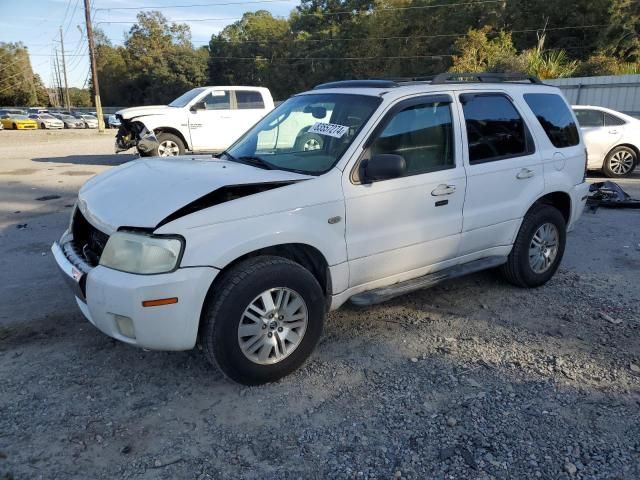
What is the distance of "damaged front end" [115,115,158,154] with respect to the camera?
1147 centimetres

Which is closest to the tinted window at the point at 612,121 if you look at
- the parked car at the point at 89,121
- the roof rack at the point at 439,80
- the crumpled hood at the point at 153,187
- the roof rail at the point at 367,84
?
the roof rack at the point at 439,80

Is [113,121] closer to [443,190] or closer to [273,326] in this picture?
[443,190]

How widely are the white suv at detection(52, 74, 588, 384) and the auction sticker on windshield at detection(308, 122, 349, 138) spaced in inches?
0.5

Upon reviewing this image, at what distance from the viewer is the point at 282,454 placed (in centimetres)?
273

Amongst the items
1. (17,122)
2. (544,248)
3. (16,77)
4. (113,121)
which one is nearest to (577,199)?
(544,248)

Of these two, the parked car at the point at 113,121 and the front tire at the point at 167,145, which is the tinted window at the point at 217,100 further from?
the parked car at the point at 113,121

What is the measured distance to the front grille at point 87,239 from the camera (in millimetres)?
3389

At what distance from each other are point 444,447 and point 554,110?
3.54 m

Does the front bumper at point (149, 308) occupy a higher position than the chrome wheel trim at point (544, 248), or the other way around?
the front bumper at point (149, 308)

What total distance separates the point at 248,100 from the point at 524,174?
1011 centimetres

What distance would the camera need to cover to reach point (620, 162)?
37.0 feet

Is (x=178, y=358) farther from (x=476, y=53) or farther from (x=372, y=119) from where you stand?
(x=476, y=53)

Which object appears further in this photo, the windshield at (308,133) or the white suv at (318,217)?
the windshield at (308,133)

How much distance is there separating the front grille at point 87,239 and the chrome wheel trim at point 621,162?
36.1ft
